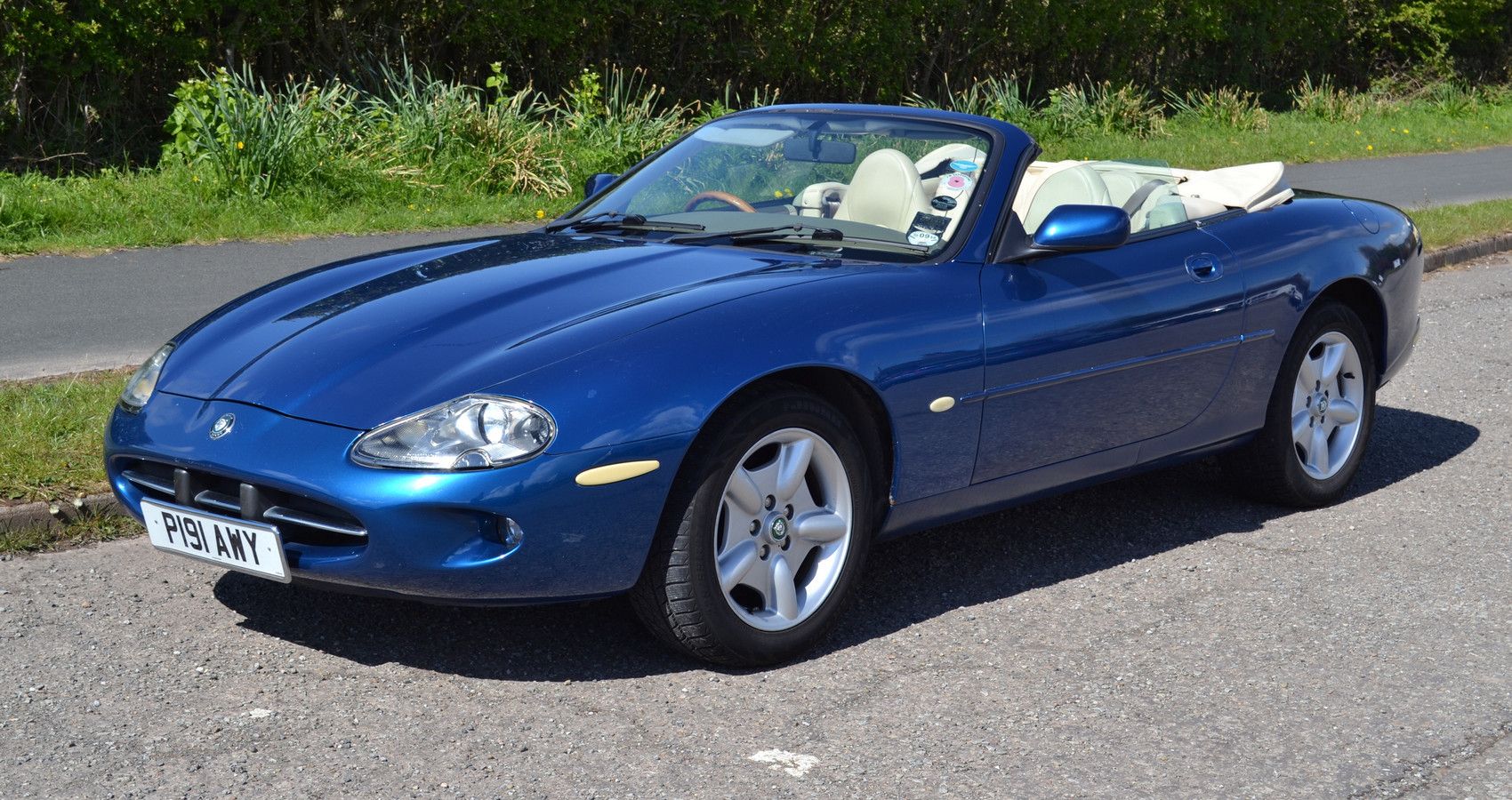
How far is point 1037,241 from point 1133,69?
1824 centimetres

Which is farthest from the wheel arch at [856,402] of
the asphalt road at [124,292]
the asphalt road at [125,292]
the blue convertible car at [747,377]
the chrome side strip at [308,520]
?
the asphalt road at [124,292]

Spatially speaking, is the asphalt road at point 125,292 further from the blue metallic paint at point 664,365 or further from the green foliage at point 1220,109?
the green foliage at point 1220,109

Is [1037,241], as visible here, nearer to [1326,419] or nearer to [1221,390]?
[1221,390]

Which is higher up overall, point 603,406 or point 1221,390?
point 603,406

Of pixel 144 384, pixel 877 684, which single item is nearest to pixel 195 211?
pixel 144 384

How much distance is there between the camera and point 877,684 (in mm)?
4059

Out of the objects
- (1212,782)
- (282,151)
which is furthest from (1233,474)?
(282,151)

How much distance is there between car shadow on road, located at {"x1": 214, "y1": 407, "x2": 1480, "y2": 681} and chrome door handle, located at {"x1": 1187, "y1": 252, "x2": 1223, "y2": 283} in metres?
0.89

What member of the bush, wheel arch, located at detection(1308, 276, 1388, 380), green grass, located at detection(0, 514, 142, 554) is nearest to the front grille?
green grass, located at detection(0, 514, 142, 554)

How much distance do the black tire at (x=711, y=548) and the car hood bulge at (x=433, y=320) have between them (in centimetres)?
32

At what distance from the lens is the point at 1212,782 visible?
11.5ft

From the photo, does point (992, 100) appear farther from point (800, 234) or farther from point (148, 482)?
point (148, 482)

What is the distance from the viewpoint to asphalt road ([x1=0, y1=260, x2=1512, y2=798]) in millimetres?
3498

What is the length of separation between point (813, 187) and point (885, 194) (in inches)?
10.7
